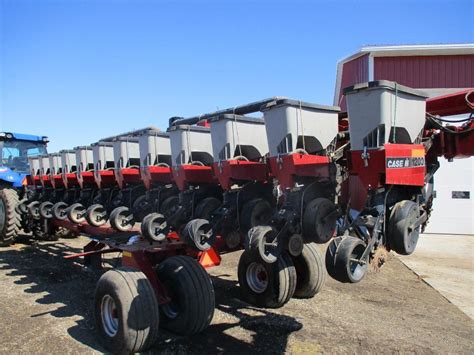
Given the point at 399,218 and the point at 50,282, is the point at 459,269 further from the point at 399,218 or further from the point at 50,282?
the point at 50,282

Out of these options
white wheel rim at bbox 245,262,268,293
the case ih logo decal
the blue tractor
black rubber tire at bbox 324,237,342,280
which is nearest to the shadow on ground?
white wheel rim at bbox 245,262,268,293

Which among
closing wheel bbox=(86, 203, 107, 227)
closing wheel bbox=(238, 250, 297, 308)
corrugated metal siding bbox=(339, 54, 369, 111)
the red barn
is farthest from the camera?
corrugated metal siding bbox=(339, 54, 369, 111)

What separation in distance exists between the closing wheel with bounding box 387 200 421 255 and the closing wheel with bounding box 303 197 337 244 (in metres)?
0.48

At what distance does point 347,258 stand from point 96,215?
4315 mm

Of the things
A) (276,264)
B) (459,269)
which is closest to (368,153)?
(276,264)

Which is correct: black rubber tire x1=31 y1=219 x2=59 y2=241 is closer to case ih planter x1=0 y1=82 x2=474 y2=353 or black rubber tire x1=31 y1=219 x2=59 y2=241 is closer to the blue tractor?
the blue tractor

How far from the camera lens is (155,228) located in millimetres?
4715

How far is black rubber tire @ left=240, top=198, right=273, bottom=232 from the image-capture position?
13.6ft

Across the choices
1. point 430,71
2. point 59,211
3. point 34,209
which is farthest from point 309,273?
point 430,71

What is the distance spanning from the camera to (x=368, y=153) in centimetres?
300

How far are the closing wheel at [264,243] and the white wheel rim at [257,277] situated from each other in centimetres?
188

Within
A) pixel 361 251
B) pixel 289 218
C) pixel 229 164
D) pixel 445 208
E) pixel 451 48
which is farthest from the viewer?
pixel 451 48

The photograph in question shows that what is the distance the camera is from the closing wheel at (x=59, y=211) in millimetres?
7391

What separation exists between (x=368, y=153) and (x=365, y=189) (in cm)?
29
